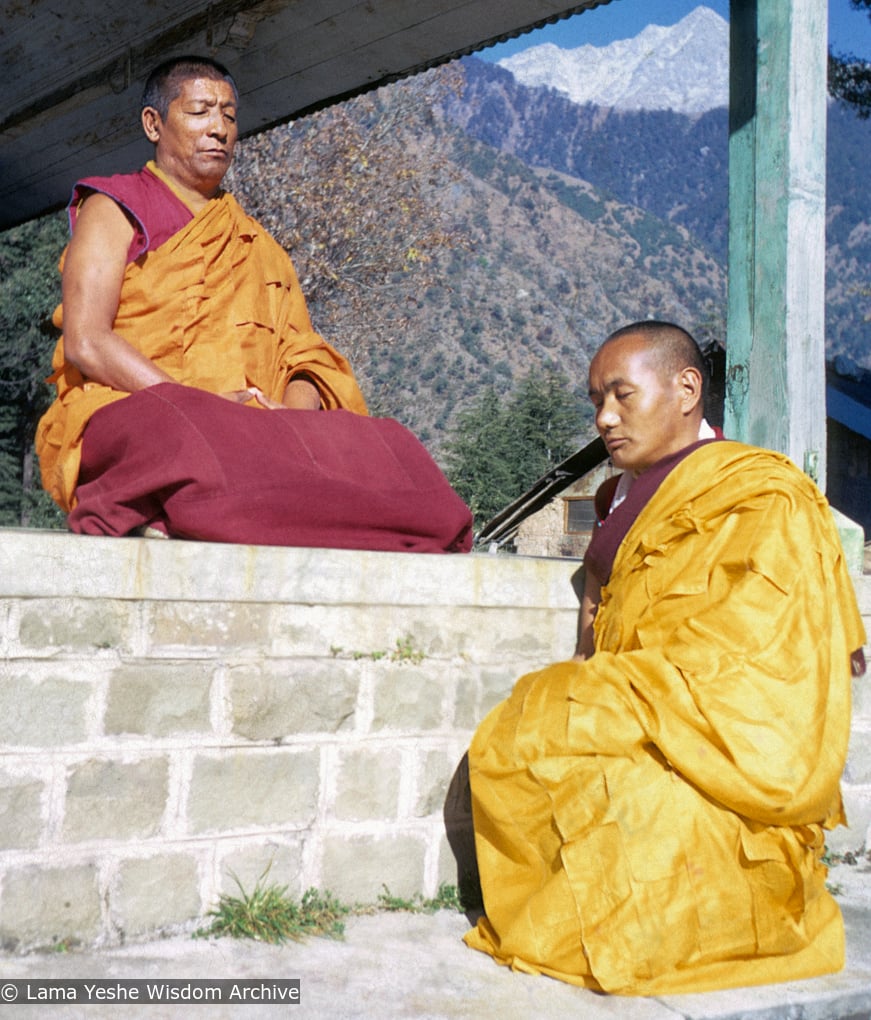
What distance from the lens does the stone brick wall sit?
249 centimetres

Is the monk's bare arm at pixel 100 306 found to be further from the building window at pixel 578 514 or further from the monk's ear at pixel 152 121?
the building window at pixel 578 514

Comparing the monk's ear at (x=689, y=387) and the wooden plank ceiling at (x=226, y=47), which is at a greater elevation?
the wooden plank ceiling at (x=226, y=47)

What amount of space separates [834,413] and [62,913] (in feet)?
52.4

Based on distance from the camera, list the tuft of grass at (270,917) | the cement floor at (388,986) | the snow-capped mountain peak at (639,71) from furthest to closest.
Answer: the snow-capped mountain peak at (639,71) < the tuft of grass at (270,917) < the cement floor at (388,986)

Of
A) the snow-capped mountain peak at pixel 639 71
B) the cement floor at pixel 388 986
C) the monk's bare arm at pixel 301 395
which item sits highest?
the snow-capped mountain peak at pixel 639 71

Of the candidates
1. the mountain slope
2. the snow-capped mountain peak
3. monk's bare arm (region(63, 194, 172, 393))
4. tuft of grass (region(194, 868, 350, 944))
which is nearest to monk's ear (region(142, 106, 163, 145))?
monk's bare arm (region(63, 194, 172, 393))

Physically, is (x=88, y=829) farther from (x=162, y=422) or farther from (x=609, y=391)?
(x=609, y=391)

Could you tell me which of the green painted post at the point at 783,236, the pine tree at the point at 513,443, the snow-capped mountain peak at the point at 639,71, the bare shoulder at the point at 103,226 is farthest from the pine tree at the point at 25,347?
the snow-capped mountain peak at the point at 639,71

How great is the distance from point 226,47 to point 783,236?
284cm

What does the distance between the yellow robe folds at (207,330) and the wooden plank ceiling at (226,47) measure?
177 centimetres

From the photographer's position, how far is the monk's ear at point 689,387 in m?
2.88

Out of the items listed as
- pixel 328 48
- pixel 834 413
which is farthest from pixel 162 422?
pixel 834 413

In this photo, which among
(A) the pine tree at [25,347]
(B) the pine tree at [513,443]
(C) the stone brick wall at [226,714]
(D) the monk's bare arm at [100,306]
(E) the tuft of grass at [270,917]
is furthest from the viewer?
(B) the pine tree at [513,443]

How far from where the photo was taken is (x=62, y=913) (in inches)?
98.3
